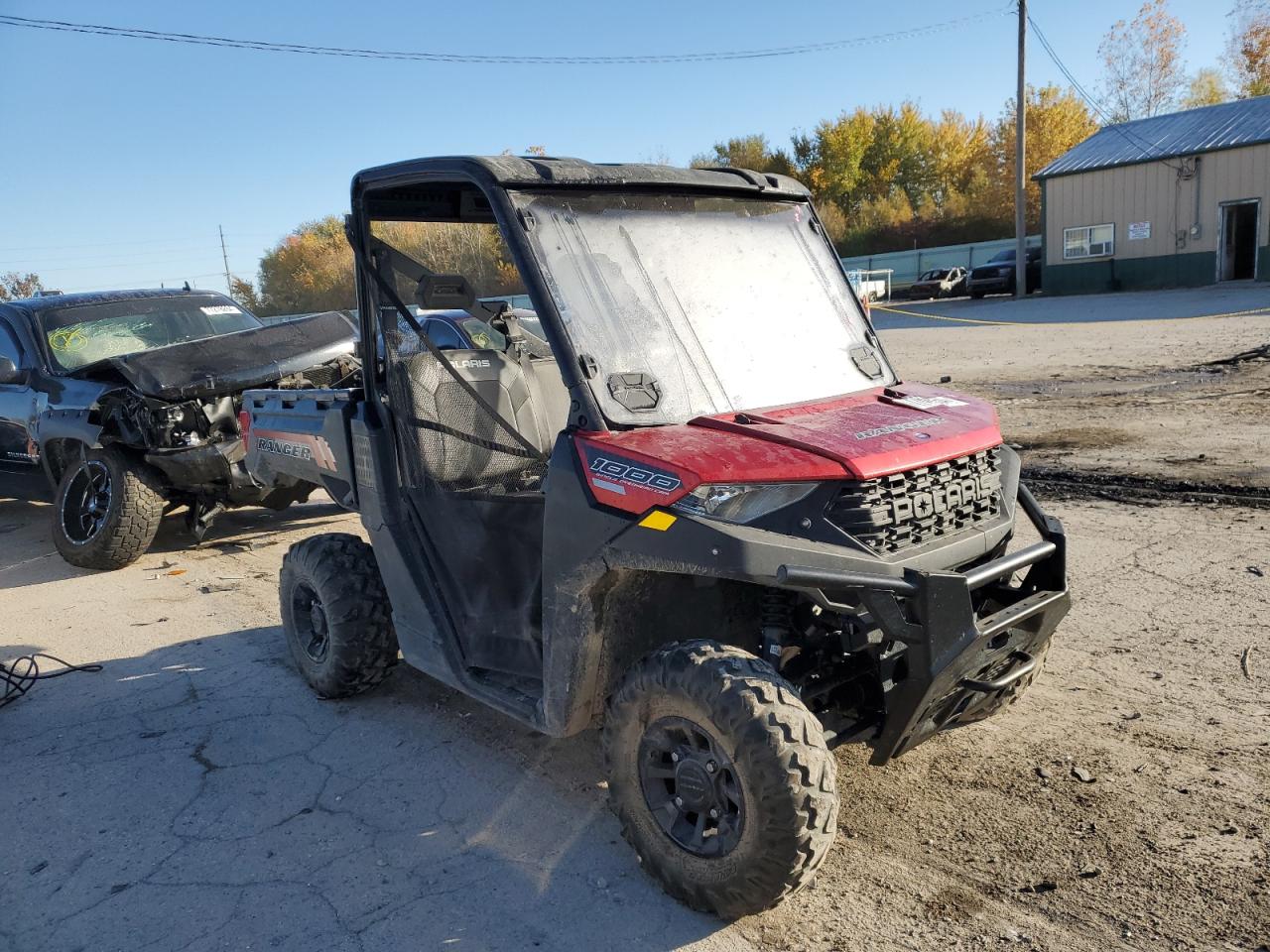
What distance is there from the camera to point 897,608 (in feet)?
8.59

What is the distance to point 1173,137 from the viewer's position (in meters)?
29.5

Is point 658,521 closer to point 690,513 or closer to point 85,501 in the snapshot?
point 690,513

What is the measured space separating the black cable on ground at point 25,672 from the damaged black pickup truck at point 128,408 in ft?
5.73

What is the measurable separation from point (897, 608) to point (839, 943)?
99 centimetres

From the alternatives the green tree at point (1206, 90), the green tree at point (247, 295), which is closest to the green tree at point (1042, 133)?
the green tree at point (1206, 90)

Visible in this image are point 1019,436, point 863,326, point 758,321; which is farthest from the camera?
point 1019,436

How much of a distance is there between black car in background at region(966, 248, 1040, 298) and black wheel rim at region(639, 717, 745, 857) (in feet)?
109

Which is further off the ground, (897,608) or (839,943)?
(897,608)

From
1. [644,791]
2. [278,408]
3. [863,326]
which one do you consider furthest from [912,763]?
[278,408]

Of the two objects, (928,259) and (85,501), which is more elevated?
(928,259)

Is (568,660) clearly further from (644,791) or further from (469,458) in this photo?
(469,458)

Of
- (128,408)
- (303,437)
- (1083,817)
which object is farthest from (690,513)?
(128,408)

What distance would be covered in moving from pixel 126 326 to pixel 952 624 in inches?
305

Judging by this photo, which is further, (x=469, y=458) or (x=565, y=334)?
(x=469, y=458)
